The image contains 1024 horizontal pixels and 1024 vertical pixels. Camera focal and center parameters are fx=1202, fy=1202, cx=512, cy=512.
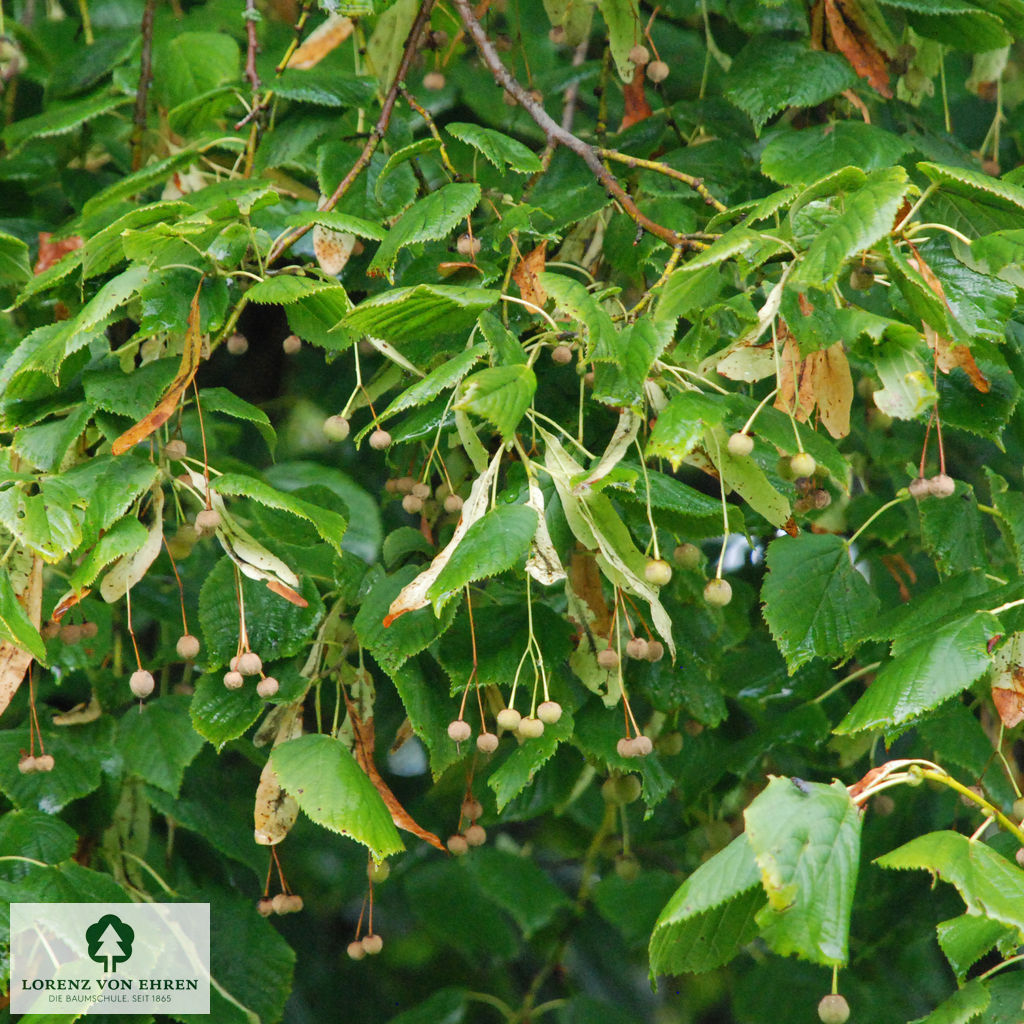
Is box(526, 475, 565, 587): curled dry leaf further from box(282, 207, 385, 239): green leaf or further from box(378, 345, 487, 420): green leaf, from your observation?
box(282, 207, 385, 239): green leaf

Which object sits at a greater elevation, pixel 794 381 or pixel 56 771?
pixel 794 381

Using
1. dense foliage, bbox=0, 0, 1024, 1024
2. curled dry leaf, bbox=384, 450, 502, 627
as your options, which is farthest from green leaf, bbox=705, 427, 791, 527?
curled dry leaf, bbox=384, 450, 502, 627

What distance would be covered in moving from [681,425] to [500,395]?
0.17 m

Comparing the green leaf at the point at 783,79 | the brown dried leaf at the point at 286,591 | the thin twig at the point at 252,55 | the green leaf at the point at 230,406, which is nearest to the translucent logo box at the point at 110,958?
the brown dried leaf at the point at 286,591

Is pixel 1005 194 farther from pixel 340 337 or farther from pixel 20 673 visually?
pixel 20 673

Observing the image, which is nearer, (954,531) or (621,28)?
(954,531)

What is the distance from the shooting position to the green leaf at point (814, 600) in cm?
152

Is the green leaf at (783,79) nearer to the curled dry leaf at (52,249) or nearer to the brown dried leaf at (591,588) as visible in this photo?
the brown dried leaf at (591,588)

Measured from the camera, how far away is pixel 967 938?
1.24 metres

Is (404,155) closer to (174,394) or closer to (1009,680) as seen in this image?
(174,394)

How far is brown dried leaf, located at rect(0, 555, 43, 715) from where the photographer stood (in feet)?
4.40

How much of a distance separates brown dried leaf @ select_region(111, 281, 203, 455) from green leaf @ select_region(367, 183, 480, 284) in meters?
0.21

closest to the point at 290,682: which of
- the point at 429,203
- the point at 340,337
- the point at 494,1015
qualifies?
the point at 340,337

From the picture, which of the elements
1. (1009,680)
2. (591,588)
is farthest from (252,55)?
(1009,680)
